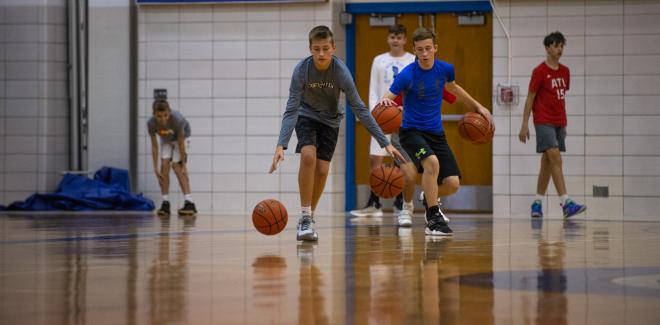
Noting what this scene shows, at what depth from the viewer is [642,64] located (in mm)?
11617

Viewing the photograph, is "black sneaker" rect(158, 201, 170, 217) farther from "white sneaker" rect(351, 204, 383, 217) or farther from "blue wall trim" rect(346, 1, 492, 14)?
"blue wall trim" rect(346, 1, 492, 14)

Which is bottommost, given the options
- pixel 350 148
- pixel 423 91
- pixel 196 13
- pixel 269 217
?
pixel 269 217

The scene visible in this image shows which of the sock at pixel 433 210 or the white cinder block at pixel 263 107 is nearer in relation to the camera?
the sock at pixel 433 210

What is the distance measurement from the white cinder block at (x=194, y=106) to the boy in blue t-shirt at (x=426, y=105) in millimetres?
5120

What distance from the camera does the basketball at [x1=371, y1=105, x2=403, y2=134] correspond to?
7.57 meters

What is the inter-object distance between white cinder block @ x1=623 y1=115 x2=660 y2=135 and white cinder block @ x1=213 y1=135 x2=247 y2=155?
14.8 feet

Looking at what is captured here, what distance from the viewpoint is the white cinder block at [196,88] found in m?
12.6

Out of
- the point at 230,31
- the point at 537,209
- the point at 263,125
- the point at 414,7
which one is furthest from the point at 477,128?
the point at 230,31

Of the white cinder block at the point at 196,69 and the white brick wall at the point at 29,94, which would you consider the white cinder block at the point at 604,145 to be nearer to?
the white cinder block at the point at 196,69

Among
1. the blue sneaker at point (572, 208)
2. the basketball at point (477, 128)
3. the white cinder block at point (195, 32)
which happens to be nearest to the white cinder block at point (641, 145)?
the blue sneaker at point (572, 208)

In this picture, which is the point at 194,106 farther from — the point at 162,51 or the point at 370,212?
the point at 370,212

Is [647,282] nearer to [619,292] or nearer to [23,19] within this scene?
[619,292]

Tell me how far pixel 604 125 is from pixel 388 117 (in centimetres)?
492

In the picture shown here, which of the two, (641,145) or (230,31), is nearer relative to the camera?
(641,145)
